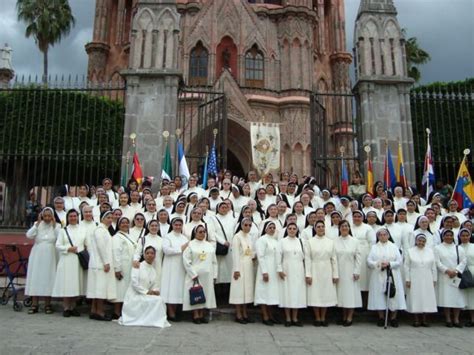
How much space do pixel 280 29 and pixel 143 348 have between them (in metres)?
27.2

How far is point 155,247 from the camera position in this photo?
7422mm

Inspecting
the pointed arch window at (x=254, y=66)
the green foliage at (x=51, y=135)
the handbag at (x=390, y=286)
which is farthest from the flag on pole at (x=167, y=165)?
the pointed arch window at (x=254, y=66)

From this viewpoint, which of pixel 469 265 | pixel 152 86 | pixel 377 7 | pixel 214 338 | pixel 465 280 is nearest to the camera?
pixel 214 338

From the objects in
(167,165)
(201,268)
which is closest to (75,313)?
(201,268)

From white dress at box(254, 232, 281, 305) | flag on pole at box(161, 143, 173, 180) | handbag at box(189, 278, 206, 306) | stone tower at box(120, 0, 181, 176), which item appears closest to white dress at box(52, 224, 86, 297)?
handbag at box(189, 278, 206, 306)

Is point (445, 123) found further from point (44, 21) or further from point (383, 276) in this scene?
point (44, 21)

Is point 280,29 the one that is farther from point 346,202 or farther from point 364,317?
point 364,317

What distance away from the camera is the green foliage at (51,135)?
423 inches

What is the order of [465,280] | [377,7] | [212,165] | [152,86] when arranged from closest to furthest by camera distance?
[465,280] → [152,86] → [212,165] → [377,7]

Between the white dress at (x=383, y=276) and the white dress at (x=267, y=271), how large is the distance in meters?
1.61

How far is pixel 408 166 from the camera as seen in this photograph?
1138 centimetres

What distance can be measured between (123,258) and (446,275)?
5526 mm

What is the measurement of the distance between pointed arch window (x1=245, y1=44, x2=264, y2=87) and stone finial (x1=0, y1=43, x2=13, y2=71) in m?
13.7

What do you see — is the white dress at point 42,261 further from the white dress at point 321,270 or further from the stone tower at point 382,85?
the stone tower at point 382,85
